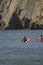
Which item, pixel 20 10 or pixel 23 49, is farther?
pixel 20 10

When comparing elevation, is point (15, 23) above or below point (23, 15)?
below

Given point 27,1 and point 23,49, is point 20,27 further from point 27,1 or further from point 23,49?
point 23,49

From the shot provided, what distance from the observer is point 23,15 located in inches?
4641

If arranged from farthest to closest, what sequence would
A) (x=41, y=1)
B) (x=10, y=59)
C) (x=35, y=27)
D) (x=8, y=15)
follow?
(x=8, y=15), (x=41, y=1), (x=35, y=27), (x=10, y=59)

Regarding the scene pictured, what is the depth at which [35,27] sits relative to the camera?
109062 millimetres

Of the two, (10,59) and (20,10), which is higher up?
(10,59)

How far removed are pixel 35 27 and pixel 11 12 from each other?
Result: 18.9 metres

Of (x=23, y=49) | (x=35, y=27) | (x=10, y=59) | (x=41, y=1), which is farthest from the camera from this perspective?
(x=41, y=1)

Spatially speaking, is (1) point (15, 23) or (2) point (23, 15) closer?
(1) point (15, 23)

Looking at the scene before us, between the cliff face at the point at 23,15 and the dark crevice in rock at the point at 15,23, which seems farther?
the dark crevice in rock at the point at 15,23

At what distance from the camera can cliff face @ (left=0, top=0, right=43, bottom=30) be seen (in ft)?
369

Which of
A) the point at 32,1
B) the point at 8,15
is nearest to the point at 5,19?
the point at 8,15

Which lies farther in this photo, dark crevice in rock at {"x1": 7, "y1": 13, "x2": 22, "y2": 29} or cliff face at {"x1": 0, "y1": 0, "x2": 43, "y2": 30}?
dark crevice in rock at {"x1": 7, "y1": 13, "x2": 22, "y2": 29}

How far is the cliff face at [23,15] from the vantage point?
369 ft
